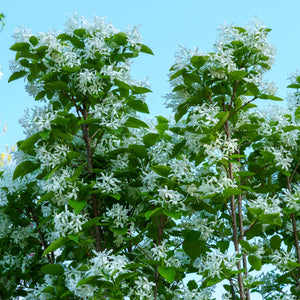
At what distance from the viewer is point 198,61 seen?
3178mm

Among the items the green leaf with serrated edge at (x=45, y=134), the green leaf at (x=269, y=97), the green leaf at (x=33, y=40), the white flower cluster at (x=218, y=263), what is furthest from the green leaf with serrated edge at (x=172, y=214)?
the green leaf at (x=33, y=40)

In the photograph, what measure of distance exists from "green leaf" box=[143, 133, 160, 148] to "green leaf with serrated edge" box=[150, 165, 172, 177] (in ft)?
1.26

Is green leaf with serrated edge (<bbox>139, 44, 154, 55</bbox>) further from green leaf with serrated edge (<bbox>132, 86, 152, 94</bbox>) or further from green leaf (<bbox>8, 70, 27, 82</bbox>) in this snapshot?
green leaf (<bbox>8, 70, 27, 82</bbox>)

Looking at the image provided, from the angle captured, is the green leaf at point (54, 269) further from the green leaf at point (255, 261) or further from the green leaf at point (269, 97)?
the green leaf at point (269, 97)

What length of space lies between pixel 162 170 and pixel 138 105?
685 mm

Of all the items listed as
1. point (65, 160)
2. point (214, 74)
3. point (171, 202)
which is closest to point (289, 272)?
point (171, 202)

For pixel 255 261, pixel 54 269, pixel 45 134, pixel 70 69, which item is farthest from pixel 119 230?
pixel 70 69

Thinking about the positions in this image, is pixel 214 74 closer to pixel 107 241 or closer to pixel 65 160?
pixel 65 160

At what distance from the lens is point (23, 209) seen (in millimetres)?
4312

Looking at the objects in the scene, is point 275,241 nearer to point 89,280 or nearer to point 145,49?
point 89,280

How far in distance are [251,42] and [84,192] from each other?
163cm

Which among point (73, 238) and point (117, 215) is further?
point (117, 215)

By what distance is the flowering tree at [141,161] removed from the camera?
307 centimetres

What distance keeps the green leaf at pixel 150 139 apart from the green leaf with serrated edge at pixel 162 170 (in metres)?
0.38
